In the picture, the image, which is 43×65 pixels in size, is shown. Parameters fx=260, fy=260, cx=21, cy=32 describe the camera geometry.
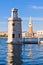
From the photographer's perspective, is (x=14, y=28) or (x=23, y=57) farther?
(x=14, y=28)

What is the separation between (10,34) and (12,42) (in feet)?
6.97

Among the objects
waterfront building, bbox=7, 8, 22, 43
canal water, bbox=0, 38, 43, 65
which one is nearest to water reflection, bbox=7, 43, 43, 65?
canal water, bbox=0, 38, 43, 65

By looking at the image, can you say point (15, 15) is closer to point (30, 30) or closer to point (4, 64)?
point (4, 64)

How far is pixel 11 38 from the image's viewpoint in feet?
184

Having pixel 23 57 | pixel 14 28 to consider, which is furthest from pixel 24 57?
pixel 14 28

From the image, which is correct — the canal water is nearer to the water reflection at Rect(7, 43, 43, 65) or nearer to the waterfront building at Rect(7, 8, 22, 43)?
the water reflection at Rect(7, 43, 43, 65)

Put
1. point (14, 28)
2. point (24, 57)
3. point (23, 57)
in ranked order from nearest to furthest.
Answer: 1. point (23, 57)
2. point (24, 57)
3. point (14, 28)

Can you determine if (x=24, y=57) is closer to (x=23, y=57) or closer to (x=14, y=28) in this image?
(x=23, y=57)

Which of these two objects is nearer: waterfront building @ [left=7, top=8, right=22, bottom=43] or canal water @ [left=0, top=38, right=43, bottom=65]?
canal water @ [left=0, top=38, right=43, bottom=65]

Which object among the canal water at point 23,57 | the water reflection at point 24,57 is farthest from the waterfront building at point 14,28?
the water reflection at point 24,57

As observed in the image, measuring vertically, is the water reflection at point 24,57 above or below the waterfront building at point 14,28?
below

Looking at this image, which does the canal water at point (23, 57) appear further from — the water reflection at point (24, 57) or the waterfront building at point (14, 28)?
the waterfront building at point (14, 28)

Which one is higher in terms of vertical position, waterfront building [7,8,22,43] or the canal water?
waterfront building [7,8,22,43]

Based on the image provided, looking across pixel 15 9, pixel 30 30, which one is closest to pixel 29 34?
pixel 30 30
